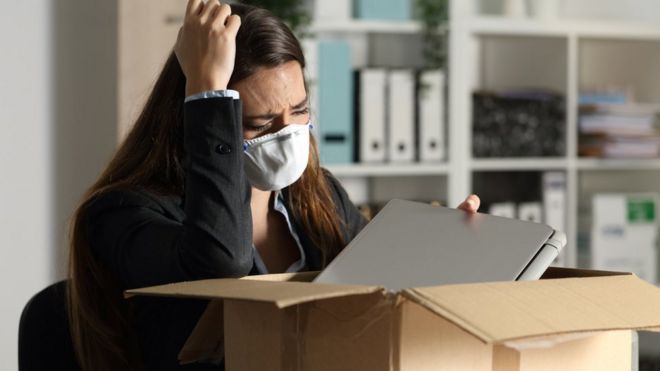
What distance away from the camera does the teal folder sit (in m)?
3.38

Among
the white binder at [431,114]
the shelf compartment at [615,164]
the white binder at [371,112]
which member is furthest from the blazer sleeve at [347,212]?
the shelf compartment at [615,164]

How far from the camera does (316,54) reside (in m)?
3.21

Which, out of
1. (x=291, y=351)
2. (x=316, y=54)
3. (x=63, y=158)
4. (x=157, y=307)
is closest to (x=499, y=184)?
(x=316, y=54)

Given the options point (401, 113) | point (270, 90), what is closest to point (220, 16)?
point (270, 90)

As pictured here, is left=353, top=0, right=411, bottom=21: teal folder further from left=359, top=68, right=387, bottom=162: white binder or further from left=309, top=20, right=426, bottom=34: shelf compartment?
left=359, top=68, right=387, bottom=162: white binder

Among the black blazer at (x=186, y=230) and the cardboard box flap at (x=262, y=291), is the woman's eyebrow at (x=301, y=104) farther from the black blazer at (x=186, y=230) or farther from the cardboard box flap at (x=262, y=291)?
A: the cardboard box flap at (x=262, y=291)

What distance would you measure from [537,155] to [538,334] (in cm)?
289

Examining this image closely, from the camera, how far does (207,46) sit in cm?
130

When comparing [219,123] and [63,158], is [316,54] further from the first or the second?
[219,123]

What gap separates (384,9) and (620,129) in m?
0.99

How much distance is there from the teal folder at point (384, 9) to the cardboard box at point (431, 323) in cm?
246

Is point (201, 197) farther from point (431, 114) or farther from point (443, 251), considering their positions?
point (431, 114)

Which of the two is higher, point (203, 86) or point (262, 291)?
point (203, 86)

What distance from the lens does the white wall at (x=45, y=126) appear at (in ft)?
9.91
